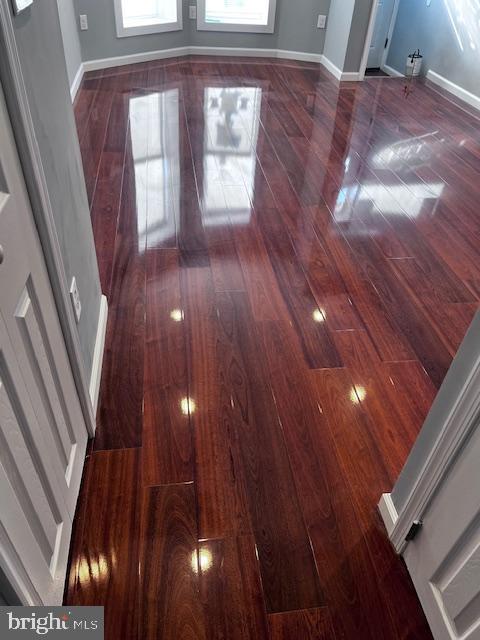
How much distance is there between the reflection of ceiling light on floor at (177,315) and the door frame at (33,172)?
0.71 metres

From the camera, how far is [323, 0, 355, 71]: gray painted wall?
475 centimetres

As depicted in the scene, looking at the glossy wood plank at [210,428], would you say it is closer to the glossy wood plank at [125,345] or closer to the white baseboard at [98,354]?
the glossy wood plank at [125,345]

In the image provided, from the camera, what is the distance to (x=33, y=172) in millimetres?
1008

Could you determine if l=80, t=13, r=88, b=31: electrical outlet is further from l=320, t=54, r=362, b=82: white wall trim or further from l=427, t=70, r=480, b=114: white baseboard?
l=427, t=70, r=480, b=114: white baseboard

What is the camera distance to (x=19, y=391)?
94 centimetres

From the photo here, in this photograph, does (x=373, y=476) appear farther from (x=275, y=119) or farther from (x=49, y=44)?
(x=275, y=119)

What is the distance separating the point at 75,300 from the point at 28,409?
0.50 meters

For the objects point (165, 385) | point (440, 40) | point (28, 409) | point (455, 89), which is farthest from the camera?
point (440, 40)

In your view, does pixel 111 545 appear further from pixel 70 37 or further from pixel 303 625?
pixel 70 37

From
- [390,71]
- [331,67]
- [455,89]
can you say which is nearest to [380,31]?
[390,71]

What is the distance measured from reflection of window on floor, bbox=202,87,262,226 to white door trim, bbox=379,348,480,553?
6.12 ft

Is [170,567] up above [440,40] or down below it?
below

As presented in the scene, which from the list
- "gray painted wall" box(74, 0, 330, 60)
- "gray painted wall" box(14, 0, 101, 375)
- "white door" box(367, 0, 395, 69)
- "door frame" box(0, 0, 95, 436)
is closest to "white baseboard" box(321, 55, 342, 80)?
"gray painted wall" box(74, 0, 330, 60)

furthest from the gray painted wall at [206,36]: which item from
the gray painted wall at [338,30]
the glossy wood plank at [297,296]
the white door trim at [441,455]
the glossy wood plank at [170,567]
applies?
the white door trim at [441,455]
